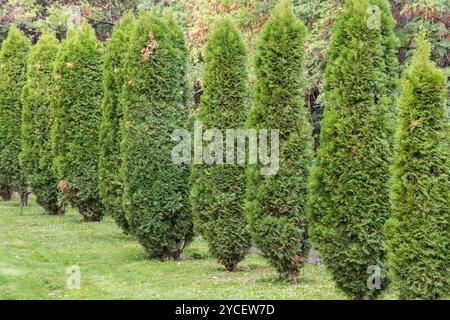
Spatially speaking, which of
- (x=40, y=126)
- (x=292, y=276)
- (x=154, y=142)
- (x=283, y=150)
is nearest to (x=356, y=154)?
(x=283, y=150)

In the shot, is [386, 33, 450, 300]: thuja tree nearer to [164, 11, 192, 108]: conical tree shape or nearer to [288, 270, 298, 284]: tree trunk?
[288, 270, 298, 284]: tree trunk

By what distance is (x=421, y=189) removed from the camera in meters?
7.62

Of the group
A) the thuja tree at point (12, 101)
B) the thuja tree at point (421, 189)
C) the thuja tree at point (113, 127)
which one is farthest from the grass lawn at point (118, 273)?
the thuja tree at point (12, 101)

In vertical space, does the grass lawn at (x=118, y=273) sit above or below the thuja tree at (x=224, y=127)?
below

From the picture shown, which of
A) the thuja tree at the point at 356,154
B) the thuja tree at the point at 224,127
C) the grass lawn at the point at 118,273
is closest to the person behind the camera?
the thuja tree at the point at 356,154

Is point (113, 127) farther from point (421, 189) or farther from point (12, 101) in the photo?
point (421, 189)

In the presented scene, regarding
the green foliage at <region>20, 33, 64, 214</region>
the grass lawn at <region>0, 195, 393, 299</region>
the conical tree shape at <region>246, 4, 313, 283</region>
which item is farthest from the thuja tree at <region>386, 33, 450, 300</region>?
the green foliage at <region>20, 33, 64, 214</region>

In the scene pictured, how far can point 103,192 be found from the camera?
616 inches

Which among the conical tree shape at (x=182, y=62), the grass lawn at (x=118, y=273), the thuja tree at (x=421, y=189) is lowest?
the grass lawn at (x=118, y=273)

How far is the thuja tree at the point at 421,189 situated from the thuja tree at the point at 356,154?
0.86 meters

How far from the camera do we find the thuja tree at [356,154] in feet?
28.7

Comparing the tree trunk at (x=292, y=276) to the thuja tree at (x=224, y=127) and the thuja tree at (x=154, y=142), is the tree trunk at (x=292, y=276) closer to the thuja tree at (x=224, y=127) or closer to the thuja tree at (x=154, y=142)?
the thuja tree at (x=224, y=127)

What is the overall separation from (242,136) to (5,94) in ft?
39.5
